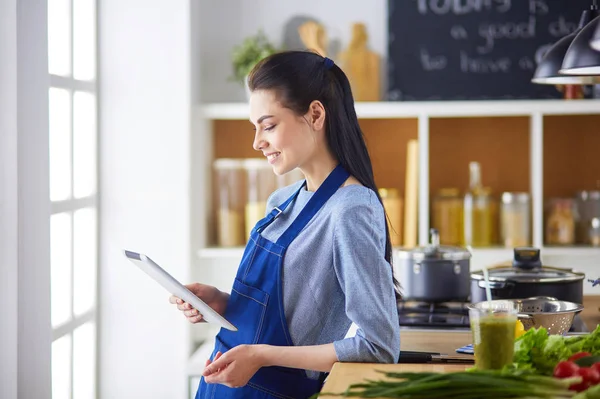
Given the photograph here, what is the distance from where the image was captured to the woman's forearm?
69.8 inches

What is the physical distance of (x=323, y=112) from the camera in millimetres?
1909

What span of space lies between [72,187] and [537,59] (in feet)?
7.13

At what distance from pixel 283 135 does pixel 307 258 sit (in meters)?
0.27

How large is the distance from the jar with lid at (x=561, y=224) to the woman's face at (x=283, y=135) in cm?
236

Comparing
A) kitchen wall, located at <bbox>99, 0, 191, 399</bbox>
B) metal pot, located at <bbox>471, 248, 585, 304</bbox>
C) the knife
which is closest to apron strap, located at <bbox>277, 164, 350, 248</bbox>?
the knife

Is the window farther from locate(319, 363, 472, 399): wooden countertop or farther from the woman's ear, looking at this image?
locate(319, 363, 472, 399): wooden countertop

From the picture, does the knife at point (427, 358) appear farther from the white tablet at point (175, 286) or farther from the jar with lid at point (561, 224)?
the jar with lid at point (561, 224)

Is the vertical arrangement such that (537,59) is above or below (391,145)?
above

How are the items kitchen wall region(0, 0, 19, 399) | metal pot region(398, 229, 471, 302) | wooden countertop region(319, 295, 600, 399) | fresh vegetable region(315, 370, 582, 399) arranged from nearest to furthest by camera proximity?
1. fresh vegetable region(315, 370, 582, 399)
2. wooden countertop region(319, 295, 600, 399)
3. kitchen wall region(0, 0, 19, 399)
4. metal pot region(398, 229, 471, 302)

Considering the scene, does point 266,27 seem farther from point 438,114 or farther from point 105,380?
point 105,380

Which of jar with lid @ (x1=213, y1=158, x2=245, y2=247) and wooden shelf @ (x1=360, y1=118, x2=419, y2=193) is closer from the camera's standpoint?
jar with lid @ (x1=213, y1=158, x2=245, y2=247)

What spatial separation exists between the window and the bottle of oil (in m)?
1.67

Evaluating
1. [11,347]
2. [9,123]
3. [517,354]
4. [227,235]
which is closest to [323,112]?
[517,354]

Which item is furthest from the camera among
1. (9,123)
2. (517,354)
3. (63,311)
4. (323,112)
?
(63,311)
